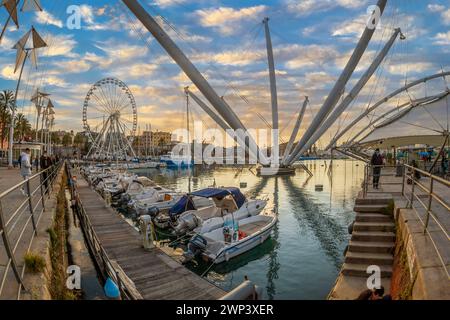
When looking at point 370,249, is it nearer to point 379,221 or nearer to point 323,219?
point 379,221

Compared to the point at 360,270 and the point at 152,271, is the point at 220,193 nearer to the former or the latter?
the point at 152,271

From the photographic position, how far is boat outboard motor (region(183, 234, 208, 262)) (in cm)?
1317

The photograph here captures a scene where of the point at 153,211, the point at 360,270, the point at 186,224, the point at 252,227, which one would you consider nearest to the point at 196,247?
the point at 186,224

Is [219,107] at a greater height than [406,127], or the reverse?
[219,107]

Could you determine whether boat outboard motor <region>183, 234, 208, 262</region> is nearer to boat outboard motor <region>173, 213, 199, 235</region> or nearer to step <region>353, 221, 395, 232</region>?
boat outboard motor <region>173, 213, 199, 235</region>

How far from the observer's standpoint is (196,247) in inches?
527

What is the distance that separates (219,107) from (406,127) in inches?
530

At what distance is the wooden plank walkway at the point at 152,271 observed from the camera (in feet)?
26.9

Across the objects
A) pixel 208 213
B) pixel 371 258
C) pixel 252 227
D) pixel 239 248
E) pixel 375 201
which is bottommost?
pixel 239 248

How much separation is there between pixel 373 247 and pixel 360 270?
0.88 m
